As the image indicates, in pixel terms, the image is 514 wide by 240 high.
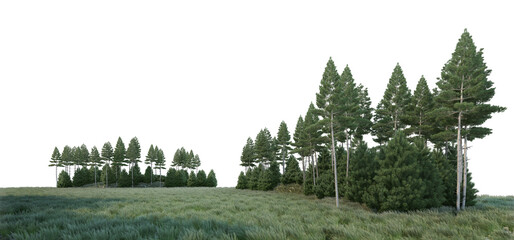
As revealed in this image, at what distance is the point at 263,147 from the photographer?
54344 mm

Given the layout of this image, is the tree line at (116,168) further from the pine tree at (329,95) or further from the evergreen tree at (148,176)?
the pine tree at (329,95)

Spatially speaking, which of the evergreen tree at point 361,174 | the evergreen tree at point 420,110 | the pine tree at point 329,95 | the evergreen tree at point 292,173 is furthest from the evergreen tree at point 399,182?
the evergreen tree at point 292,173

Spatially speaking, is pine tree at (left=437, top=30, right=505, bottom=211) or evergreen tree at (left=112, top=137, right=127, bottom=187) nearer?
pine tree at (left=437, top=30, right=505, bottom=211)

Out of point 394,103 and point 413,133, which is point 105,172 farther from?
point 413,133

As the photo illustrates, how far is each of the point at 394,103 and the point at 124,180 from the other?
65551mm

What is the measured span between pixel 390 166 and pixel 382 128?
54.2 ft

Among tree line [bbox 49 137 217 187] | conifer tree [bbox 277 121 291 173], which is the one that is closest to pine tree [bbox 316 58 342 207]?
conifer tree [bbox 277 121 291 173]

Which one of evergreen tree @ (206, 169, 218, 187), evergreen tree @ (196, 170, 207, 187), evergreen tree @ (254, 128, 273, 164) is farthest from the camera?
Result: evergreen tree @ (206, 169, 218, 187)

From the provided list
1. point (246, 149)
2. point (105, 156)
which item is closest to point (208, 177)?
point (246, 149)

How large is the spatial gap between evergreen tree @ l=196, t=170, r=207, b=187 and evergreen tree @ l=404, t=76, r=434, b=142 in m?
55.2

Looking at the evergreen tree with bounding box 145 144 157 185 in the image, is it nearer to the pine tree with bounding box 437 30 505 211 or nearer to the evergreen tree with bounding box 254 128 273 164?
the evergreen tree with bounding box 254 128 273 164

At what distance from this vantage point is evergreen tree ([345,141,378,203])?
23.6 metres

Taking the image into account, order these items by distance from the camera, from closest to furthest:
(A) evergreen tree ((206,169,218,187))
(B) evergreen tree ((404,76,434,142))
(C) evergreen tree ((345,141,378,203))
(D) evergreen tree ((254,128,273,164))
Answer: (C) evergreen tree ((345,141,378,203)) → (B) evergreen tree ((404,76,434,142)) → (D) evergreen tree ((254,128,273,164)) → (A) evergreen tree ((206,169,218,187))

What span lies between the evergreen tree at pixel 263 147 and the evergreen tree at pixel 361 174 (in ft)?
97.6
